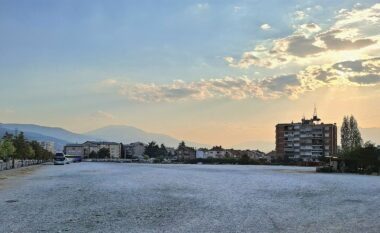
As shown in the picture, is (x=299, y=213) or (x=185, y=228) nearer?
(x=185, y=228)

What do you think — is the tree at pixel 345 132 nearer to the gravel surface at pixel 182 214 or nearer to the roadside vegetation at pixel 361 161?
the roadside vegetation at pixel 361 161

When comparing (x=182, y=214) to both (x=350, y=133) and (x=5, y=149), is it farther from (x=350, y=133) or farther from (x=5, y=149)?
(x=350, y=133)

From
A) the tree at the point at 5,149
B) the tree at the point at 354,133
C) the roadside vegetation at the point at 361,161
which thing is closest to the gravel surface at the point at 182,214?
the tree at the point at 5,149

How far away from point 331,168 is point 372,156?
375 inches

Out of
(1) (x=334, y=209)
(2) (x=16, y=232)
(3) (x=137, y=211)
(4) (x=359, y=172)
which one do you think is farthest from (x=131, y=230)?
(4) (x=359, y=172)

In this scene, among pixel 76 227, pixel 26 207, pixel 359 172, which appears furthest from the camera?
pixel 359 172

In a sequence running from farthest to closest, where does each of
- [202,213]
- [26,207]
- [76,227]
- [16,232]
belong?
[26,207] → [202,213] → [76,227] → [16,232]

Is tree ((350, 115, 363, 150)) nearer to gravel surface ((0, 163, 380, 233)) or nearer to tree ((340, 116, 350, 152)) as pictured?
tree ((340, 116, 350, 152))

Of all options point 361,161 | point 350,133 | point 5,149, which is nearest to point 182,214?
point 5,149

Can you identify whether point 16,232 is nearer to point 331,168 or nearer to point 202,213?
point 202,213

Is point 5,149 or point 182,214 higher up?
point 5,149

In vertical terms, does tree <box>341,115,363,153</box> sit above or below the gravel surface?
above

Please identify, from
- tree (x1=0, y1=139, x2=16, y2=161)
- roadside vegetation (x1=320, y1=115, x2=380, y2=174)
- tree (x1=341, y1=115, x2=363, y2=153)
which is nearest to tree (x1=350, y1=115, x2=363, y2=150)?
tree (x1=341, y1=115, x2=363, y2=153)

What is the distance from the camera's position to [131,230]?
20.5m
